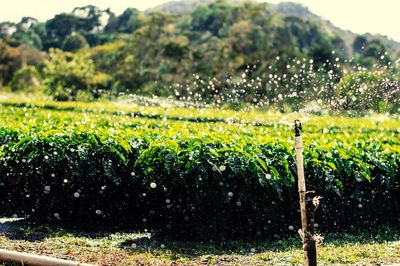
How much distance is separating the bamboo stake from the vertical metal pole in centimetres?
182

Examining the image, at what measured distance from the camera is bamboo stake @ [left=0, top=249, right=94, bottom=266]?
511 cm

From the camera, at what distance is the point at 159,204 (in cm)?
643

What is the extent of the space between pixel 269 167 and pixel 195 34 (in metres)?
60.4

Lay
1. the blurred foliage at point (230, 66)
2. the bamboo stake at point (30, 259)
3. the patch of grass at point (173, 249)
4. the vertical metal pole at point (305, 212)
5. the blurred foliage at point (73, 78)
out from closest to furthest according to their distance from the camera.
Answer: the vertical metal pole at point (305, 212) → the bamboo stake at point (30, 259) → the patch of grass at point (173, 249) → the blurred foliage at point (230, 66) → the blurred foliage at point (73, 78)

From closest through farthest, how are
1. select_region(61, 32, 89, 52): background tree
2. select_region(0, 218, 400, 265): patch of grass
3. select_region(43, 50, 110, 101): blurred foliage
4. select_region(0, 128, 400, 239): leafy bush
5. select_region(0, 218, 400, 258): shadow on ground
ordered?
select_region(0, 218, 400, 265): patch of grass → select_region(0, 218, 400, 258): shadow on ground → select_region(0, 128, 400, 239): leafy bush → select_region(43, 50, 110, 101): blurred foliage → select_region(61, 32, 89, 52): background tree

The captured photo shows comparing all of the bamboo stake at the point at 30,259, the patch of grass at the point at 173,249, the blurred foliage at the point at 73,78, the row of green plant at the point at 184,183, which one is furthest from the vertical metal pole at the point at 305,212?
the blurred foliage at the point at 73,78

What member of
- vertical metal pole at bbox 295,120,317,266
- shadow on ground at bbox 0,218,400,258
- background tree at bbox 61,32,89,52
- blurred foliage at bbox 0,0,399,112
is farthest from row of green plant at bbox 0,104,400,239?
background tree at bbox 61,32,89,52

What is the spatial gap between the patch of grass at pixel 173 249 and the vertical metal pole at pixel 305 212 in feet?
2.72

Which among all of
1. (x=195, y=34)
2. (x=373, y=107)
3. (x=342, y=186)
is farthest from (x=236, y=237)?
(x=195, y=34)

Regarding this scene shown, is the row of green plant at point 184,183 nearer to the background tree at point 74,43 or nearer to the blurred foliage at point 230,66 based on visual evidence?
the blurred foliage at point 230,66

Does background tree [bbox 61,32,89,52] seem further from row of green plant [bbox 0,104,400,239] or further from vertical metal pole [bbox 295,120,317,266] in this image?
vertical metal pole [bbox 295,120,317,266]

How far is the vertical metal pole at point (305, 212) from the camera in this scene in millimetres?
4617

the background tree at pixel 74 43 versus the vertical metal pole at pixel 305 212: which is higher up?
the background tree at pixel 74 43

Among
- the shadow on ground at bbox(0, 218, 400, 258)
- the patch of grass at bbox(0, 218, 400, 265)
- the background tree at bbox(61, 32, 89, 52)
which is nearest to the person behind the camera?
the patch of grass at bbox(0, 218, 400, 265)
